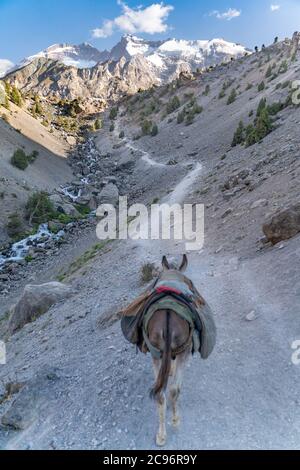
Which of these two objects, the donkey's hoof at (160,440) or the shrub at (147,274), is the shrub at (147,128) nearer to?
the shrub at (147,274)

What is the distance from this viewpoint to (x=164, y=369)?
5.16 meters

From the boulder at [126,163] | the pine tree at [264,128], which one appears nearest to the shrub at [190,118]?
the boulder at [126,163]

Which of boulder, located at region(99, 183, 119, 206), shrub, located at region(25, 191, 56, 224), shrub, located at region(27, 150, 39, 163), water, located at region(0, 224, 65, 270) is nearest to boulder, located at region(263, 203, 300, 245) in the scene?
water, located at region(0, 224, 65, 270)

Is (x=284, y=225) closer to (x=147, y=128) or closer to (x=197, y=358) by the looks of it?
(x=197, y=358)

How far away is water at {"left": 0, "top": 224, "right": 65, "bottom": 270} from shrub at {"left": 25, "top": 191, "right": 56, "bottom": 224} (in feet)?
2.86

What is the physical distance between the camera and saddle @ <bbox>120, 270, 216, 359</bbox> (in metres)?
5.47

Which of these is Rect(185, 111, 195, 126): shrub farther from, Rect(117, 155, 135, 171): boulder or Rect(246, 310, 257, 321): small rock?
Rect(246, 310, 257, 321): small rock

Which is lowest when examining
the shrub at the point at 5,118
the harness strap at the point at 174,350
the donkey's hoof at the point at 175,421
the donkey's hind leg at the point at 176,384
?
the donkey's hoof at the point at 175,421

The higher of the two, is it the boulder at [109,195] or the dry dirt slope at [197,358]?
the boulder at [109,195]

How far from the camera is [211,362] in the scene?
7738 mm

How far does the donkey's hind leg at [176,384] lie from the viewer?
5.62 metres

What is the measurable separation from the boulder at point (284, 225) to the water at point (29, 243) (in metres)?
16.3

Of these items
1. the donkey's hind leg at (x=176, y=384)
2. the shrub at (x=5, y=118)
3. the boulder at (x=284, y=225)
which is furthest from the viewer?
the shrub at (x=5, y=118)

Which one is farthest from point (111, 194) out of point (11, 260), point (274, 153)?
point (274, 153)
